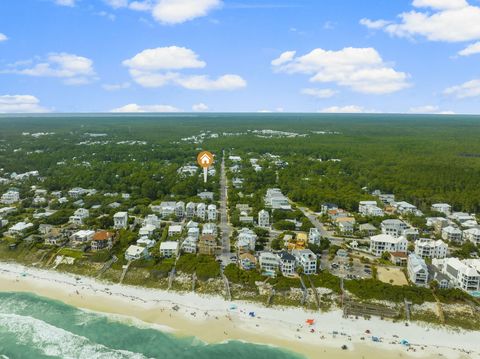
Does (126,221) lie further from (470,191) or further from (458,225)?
(470,191)

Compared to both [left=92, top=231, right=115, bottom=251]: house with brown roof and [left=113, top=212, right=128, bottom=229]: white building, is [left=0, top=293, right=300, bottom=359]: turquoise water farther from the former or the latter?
[left=113, top=212, right=128, bottom=229]: white building

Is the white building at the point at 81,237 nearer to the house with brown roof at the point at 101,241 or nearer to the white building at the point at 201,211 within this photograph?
the house with brown roof at the point at 101,241

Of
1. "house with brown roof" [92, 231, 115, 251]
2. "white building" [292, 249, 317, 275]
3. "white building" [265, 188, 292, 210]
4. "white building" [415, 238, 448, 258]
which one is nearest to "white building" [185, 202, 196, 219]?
"white building" [265, 188, 292, 210]

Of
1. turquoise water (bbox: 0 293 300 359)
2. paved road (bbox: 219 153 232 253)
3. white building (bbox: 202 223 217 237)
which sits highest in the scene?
white building (bbox: 202 223 217 237)

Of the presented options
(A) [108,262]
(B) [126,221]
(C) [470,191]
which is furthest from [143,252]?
(C) [470,191]

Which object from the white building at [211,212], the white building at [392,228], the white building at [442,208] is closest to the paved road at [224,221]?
the white building at [211,212]

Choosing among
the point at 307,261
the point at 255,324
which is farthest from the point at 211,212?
the point at 255,324

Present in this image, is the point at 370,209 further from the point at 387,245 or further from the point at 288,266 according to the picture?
the point at 288,266
